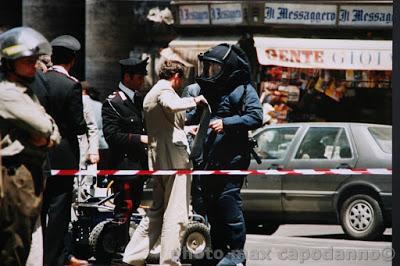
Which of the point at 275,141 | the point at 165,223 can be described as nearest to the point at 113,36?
the point at 275,141

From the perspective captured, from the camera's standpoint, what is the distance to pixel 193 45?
18.9 meters

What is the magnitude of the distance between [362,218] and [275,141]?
1721 millimetres

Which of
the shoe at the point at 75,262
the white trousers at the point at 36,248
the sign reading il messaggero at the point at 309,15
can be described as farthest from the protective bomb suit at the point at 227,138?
the sign reading il messaggero at the point at 309,15

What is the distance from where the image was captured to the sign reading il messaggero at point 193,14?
1906 centimetres

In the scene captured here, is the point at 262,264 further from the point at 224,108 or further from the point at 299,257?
the point at 224,108

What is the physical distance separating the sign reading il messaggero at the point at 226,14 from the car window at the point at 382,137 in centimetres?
545

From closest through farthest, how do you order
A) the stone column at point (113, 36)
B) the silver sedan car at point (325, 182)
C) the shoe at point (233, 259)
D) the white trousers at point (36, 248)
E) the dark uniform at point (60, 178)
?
the white trousers at point (36, 248) → the dark uniform at point (60, 178) → the shoe at point (233, 259) → the silver sedan car at point (325, 182) → the stone column at point (113, 36)

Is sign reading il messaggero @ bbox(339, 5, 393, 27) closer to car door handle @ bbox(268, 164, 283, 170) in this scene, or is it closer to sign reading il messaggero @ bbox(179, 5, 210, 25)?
sign reading il messaggero @ bbox(179, 5, 210, 25)

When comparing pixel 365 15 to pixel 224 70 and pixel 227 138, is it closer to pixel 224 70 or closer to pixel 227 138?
pixel 224 70

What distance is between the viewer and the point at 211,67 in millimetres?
10180

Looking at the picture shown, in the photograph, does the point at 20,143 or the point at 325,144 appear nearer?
the point at 20,143

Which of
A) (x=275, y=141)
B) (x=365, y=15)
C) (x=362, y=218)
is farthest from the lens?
(x=365, y=15)

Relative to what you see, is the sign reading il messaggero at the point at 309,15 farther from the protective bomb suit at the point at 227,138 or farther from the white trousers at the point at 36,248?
the white trousers at the point at 36,248

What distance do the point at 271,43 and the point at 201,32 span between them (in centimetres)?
158
